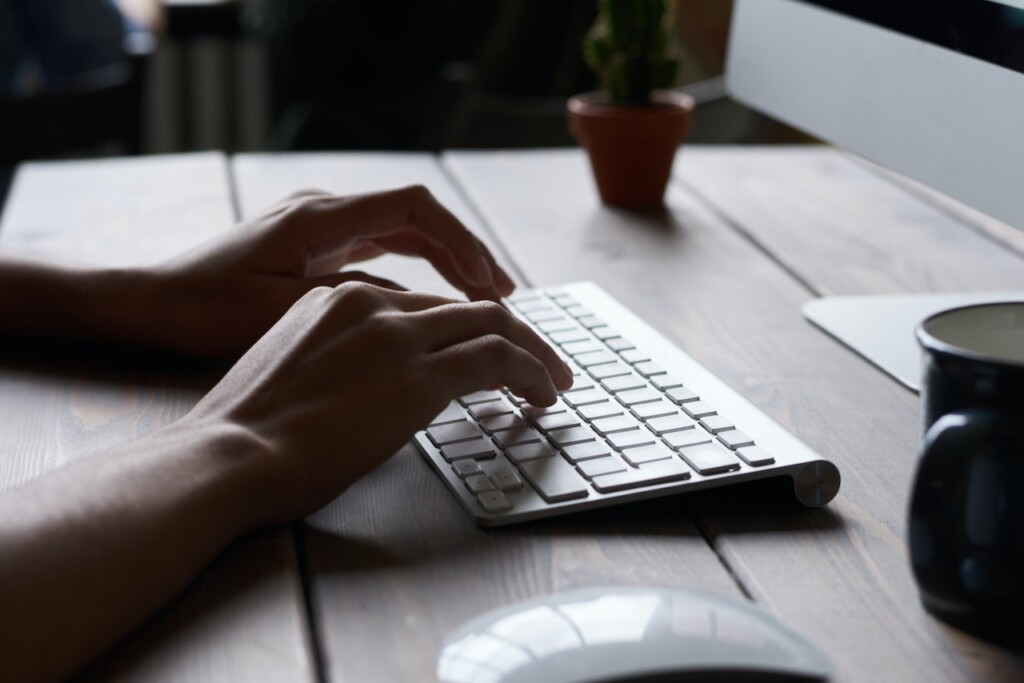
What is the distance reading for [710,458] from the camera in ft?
1.94

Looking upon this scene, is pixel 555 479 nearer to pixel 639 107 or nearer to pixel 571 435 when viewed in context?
pixel 571 435

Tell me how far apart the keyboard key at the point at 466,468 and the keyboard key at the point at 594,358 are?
144mm

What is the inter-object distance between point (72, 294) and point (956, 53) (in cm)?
64

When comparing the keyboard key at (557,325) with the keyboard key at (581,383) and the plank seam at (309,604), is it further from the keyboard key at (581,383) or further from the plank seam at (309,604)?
the plank seam at (309,604)

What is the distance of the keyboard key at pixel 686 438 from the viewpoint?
61 centimetres

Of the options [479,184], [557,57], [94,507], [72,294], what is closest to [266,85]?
[557,57]

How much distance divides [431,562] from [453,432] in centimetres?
12

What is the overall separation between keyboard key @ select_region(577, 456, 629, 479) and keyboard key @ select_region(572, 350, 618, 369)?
14cm

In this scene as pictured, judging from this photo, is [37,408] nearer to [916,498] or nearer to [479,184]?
[916,498]

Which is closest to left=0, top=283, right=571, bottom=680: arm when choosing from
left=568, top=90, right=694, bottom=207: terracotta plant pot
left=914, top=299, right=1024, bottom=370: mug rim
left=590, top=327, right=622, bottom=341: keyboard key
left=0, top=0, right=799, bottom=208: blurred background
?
left=590, top=327, right=622, bottom=341: keyboard key

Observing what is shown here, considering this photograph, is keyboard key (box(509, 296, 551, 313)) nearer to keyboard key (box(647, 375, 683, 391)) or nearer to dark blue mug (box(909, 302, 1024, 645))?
keyboard key (box(647, 375, 683, 391))

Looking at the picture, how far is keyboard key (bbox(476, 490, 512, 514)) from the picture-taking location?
1.84 feet

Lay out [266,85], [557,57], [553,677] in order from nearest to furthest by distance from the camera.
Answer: [553,677] < [557,57] < [266,85]

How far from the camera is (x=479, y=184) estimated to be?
130 centimetres
